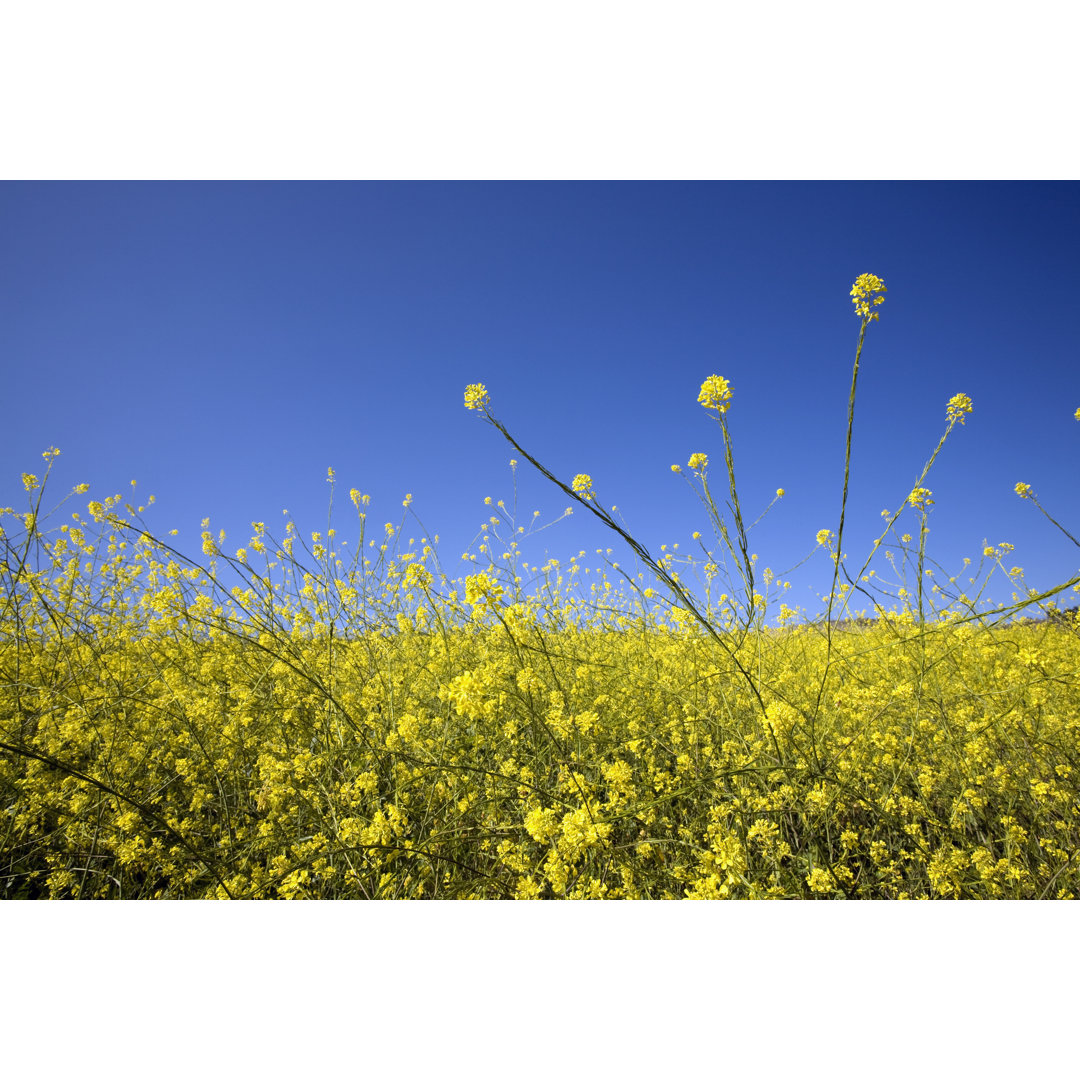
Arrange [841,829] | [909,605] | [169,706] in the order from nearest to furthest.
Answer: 1. [841,829]
2. [169,706]
3. [909,605]

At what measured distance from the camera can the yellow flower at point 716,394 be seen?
1.38 m

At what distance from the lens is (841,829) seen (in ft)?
6.77

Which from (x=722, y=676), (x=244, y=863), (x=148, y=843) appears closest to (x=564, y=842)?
(x=244, y=863)


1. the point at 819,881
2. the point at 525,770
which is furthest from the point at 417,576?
the point at 819,881

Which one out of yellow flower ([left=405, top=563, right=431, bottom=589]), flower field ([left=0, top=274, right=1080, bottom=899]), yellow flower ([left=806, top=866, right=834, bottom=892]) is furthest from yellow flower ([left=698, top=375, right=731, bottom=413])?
yellow flower ([left=405, top=563, right=431, bottom=589])

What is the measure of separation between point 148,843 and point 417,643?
190 centimetres

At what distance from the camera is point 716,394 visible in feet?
4.55

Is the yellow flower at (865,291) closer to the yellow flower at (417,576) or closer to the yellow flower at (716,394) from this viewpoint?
the yellow flower at (716,394)

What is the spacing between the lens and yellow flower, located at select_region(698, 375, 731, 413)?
4.51 feet

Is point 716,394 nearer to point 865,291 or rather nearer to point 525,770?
point 865,291

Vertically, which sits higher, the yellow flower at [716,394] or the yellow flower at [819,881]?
the yellow flower at [716,394]

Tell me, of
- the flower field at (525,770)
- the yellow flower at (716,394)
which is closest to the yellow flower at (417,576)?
A: the flower field at (525,770)

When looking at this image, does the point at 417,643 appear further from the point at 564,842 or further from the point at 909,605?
the point at 909,605

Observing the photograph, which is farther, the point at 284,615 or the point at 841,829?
the point at 284,615
